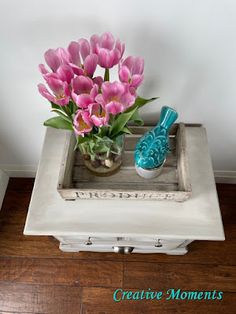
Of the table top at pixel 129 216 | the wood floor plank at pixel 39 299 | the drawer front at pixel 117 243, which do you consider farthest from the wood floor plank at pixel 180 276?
the table top at pixel 129 216

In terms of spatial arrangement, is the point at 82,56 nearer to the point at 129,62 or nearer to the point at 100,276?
the point at 129,62

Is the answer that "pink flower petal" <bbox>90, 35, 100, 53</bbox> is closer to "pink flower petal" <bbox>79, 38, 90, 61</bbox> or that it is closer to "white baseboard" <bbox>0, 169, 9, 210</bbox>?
"pink flower petal" <bbox>79, 38, 90, 61</bbox>

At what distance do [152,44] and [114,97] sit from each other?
23 centimetres

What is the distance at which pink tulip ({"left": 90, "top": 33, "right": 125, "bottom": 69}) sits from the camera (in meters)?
0.57

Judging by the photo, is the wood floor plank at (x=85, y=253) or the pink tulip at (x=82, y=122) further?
the wood floor plank at (x=85, y=253)

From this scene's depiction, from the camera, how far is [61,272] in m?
1.22

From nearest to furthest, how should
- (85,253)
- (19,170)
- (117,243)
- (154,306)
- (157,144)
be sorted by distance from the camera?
(157,144)
(117,243)
(154,306)
(85,253)
(19,170)

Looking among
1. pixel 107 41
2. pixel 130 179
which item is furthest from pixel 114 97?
pixel 130 179

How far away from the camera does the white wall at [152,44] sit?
631 millimetres

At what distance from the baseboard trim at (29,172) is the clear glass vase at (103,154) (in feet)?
1.87

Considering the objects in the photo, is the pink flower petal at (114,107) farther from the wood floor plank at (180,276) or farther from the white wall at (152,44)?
the wood floor plank at (180,276)

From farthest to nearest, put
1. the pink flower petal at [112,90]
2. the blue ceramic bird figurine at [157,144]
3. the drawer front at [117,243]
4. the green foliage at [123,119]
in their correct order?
1. the drawer front at [117,243]
2. the blue ceramic bird figurine at [157,144]
3. the green foliage at [123,119]
4. the pink flower petal at [112,90]

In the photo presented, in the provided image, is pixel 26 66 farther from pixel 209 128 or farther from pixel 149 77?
pixel 209 128

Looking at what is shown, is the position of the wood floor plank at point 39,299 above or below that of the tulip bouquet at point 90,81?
below
